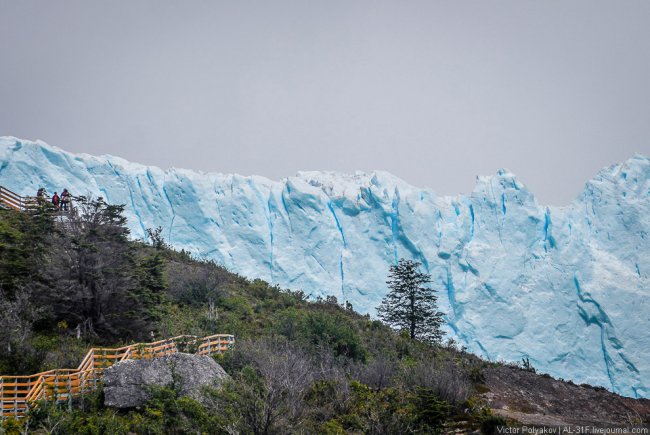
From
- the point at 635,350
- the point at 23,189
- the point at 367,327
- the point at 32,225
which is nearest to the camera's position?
the point at 32,225

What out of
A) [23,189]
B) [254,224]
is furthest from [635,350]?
[23,189]

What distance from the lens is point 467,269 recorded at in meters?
33.4

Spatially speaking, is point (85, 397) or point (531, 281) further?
point (531, 281)

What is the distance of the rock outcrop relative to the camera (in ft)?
31.7

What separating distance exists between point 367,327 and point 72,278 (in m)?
11.7

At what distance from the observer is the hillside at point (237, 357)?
8.05 meters

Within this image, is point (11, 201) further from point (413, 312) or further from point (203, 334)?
point (413, 312)

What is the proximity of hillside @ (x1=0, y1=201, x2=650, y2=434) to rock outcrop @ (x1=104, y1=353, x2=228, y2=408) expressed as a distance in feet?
1.01

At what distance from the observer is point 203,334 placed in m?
14.7

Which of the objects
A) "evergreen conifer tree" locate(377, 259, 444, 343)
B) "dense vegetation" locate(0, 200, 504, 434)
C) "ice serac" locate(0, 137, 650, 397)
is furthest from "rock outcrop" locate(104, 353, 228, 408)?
"ice serac" locate(0, 137, 650, 397)

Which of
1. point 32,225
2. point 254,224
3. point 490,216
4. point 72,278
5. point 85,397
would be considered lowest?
point 85,397

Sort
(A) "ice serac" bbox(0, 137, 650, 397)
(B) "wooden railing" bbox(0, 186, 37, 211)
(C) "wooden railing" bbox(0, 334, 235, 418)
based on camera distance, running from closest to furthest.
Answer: (C) "wooden railing" bbox(0, 334, 235, 418) → (B) "wooden railing" bbox(0, 186, 37, 211) → (A) "ice serac" bbox(0, 137, 650, 397)

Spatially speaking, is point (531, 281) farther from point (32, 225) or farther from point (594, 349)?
point (32, 225)

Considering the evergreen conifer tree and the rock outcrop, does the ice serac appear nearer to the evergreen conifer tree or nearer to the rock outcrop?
the evergreen conifer tree
